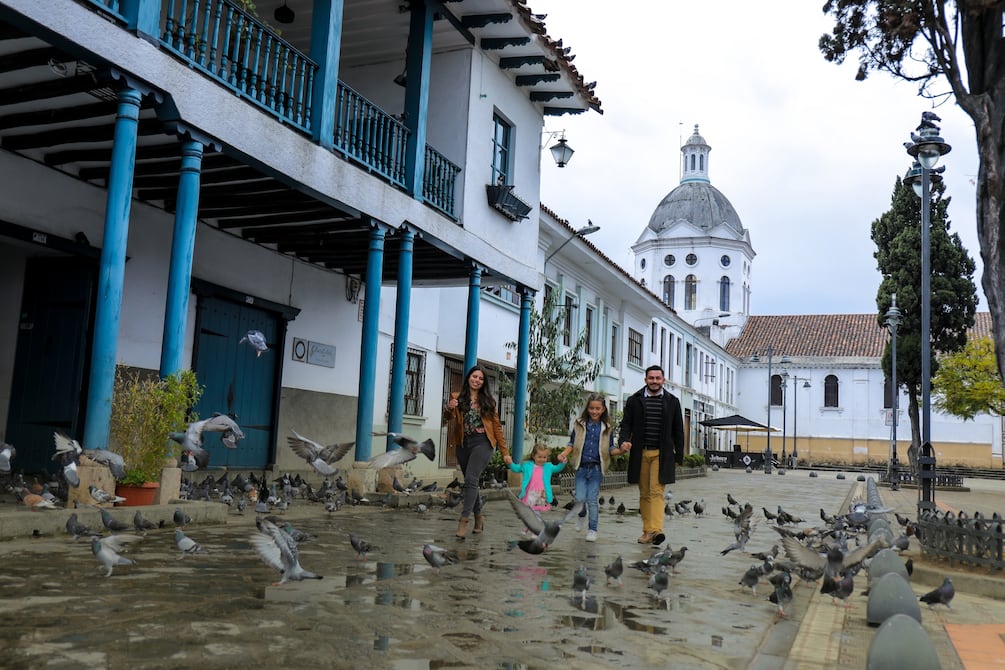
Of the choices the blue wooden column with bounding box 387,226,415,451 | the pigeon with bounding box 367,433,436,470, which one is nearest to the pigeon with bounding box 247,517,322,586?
the pigeon with bounding box 367,433,436,470

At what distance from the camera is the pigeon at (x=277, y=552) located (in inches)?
227

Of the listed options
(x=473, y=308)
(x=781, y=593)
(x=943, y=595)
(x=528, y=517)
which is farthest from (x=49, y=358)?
(x=943, y=595)

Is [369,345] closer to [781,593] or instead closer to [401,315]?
[401,315]

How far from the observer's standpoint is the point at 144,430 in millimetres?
8453

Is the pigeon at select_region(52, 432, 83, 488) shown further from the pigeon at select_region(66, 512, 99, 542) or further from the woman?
the woman

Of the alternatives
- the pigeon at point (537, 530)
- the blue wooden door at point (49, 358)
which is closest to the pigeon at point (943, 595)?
the pigeon at point (537, 530)

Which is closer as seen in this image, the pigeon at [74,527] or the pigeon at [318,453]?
the pigeon at [74,527]

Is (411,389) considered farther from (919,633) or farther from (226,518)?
(919,633)

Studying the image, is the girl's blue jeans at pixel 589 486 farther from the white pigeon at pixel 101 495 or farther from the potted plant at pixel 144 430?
the white pigeon at pixel 101 495

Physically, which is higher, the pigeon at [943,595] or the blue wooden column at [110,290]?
the blue wooden column at [110,290]

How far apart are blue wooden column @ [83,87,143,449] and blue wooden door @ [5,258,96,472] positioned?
12.7 feet

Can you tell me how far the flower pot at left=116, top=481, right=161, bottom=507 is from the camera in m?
8.34

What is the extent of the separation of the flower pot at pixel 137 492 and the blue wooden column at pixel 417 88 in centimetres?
628

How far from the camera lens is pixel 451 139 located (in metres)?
15.1
